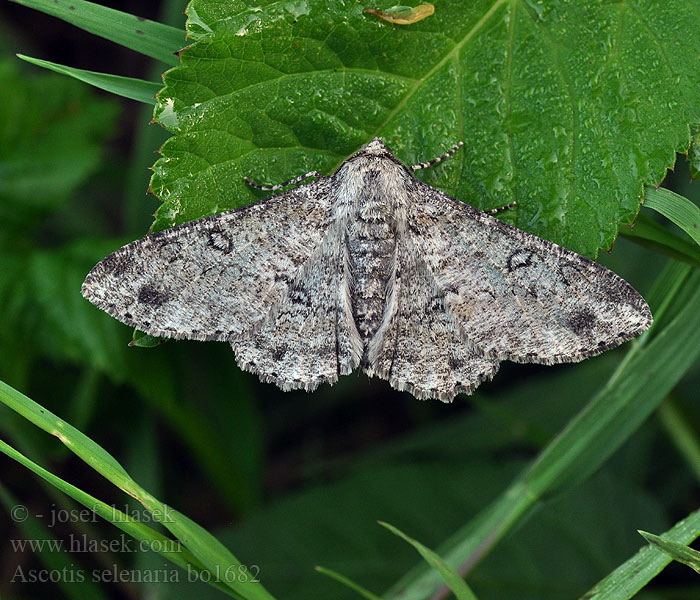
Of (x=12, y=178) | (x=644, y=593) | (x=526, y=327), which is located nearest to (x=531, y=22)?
(x=526, y=327)

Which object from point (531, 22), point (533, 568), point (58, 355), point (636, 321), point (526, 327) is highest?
point (531, 22)

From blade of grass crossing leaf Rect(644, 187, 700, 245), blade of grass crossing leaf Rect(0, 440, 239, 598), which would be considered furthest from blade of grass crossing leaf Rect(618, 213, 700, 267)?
blade of grass crossing leaf Rect(0, 440, 239, 598)

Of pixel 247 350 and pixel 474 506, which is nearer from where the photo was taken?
pixel 247 350

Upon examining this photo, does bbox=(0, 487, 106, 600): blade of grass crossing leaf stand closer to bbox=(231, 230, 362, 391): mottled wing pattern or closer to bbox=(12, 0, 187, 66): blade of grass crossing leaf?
bbox=(231, 230, 362, 391): mottled wing pattern

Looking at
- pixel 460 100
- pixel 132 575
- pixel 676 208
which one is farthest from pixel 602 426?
pixel 132 575

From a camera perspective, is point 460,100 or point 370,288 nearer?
point 460,100

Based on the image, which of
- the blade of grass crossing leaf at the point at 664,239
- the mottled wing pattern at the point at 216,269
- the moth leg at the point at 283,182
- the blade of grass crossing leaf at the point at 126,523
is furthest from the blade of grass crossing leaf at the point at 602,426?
the moth leg at the point at 283,182

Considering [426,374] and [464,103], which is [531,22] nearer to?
[464,103]

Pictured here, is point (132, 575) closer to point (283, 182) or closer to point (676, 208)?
point (283, 182)
